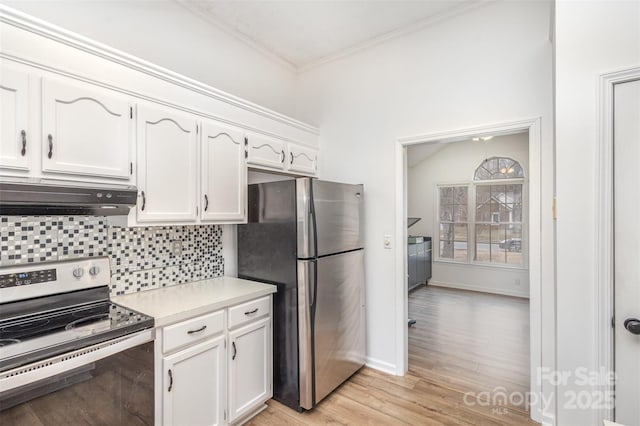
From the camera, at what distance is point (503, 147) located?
17.6 ft

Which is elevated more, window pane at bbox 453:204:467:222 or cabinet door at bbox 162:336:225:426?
window pane at bbox 453:204:467:222

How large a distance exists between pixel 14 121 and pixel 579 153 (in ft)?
8.60

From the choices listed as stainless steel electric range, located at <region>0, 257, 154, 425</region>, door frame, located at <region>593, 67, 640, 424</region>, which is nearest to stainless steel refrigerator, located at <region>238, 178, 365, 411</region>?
stainless steel electric range, located at <region>0, 257, 154, 425</region>

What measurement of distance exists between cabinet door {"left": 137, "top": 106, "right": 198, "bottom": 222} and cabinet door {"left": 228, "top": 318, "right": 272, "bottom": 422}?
2.90ft

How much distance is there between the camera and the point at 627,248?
1.37 meters

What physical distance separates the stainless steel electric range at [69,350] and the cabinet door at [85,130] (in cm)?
A: 57

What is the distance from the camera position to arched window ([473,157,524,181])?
5.34m

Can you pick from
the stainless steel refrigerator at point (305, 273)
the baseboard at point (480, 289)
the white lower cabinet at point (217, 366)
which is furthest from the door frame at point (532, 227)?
the baseboard at point (480, 289)

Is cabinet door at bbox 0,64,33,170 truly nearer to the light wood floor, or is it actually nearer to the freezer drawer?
the freezer drawer

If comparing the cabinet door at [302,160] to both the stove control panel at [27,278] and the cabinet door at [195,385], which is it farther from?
the stove control panel at [27,278]

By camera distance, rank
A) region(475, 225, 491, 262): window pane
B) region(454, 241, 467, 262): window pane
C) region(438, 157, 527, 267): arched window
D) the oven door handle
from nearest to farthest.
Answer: the oven door handle, region(438, 157, 527, 267): arched window, region(475, 225, 491, 262): window pane, region(454, 241, 467, 262): window pane

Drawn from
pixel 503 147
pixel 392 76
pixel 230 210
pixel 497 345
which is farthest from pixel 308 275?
pixel 503 147

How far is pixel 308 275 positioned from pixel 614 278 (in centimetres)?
165

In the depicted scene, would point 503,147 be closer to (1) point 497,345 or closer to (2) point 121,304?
(1) point 497,345
